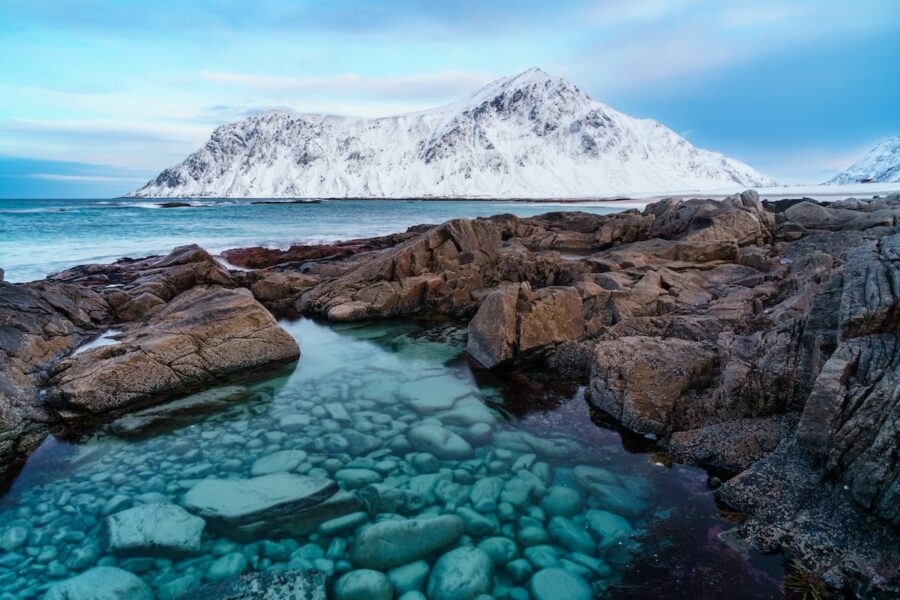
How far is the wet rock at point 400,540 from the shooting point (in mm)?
3951

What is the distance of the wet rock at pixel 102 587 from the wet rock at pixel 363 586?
141 centimetres

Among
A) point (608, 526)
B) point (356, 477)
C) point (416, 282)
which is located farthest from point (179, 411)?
point (416, 282)

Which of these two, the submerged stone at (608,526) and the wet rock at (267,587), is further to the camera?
the submerged stone at (608,526)

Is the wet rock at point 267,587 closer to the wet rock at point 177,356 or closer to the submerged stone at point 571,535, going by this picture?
the submerged stone at point 571,535

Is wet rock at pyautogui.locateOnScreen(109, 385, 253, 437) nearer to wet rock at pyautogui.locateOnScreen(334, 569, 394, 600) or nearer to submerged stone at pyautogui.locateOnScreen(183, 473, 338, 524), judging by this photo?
submerged stone at pyautogui.locateOnScreen(183, 473, 338, 524)

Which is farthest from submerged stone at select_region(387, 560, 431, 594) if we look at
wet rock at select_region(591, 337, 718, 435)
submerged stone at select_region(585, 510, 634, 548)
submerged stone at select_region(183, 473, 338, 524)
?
wet rock at select_region(591, 337, 718, 435)

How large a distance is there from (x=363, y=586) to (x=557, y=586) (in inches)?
58.9

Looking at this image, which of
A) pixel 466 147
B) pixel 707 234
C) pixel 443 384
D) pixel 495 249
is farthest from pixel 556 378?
pixel 466 147

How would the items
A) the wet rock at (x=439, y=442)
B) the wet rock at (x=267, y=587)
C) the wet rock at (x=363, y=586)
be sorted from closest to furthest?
1. the wet rock at (x=267, y=587)
2. the wet rock at (x=363, y=586)
3. the wet rock at (x=439, y=442)

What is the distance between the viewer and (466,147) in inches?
7121

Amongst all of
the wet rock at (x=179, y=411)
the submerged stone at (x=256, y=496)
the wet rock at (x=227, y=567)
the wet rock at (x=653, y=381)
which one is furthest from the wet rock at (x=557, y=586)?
the wet rock at (x=179, y=411)

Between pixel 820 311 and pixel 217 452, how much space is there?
7144mm

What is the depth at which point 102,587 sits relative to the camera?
3.58 metres

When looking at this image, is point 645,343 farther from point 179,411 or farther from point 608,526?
point 179,411
